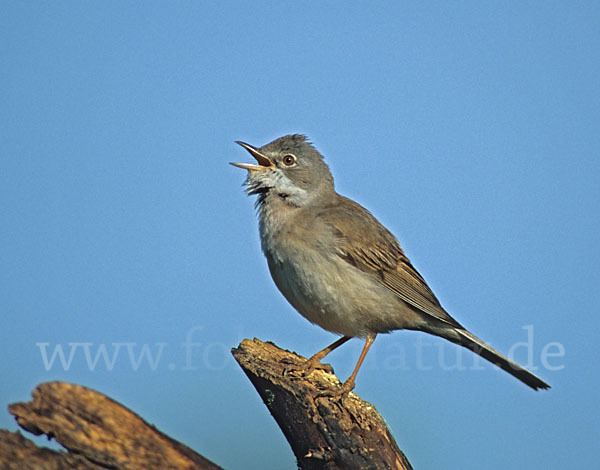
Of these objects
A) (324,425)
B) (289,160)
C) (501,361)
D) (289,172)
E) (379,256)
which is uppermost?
(289,160)

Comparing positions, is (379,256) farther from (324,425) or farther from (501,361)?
(324,425)

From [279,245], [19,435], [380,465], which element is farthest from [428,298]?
[19,435]

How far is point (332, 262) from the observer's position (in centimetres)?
690

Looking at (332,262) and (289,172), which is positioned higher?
(289,172)

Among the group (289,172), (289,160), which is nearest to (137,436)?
(289,172)

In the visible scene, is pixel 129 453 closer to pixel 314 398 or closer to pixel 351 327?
pixel 314 398

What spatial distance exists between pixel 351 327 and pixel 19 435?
11.5 feet

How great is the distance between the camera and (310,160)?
7.79 metres

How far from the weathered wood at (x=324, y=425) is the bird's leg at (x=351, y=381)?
7 cm

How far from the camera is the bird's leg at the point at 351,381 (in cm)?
617

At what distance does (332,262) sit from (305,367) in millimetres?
1112

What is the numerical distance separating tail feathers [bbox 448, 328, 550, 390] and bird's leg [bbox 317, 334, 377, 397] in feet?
3.22

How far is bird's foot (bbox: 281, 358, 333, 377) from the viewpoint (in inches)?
264

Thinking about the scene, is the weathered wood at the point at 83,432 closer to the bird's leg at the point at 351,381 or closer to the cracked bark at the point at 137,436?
the cracked bark at the point at 137,436
